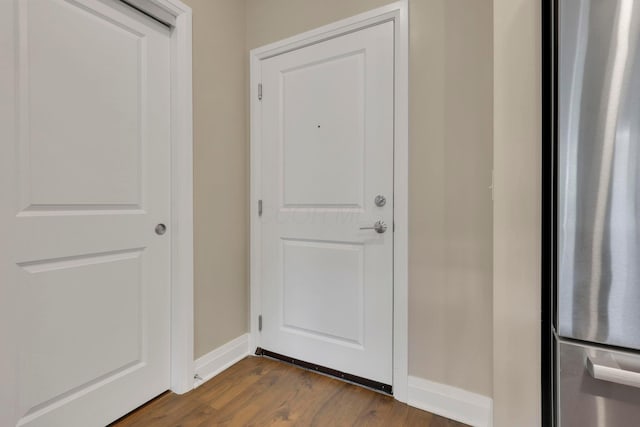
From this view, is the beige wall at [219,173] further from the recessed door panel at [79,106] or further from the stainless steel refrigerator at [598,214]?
the stainless steel refrigerator at [598,214]

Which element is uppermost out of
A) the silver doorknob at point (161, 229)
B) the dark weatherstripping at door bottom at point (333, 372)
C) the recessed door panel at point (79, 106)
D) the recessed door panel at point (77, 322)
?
the recessed door panel at point (79, 106)

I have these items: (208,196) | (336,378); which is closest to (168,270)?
(208,196)

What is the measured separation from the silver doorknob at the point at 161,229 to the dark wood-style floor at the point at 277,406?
869mm

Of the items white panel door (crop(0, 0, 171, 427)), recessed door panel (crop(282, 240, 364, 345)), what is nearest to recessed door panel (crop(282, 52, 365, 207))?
recessed door panel (crop(282, 240, 364, 345))

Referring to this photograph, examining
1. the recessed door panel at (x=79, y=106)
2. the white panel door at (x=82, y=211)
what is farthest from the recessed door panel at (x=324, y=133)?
the recessed door panel at (x=79, y=106)

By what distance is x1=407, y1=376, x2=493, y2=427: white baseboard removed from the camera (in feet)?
4.44

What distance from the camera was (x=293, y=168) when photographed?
6.03 ft

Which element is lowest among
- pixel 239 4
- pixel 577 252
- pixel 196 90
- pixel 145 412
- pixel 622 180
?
pixel 145 412

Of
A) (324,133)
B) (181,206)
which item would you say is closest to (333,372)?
(181,206)

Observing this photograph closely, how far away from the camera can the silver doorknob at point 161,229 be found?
155 centimetres

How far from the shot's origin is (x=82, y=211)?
126 centimetres

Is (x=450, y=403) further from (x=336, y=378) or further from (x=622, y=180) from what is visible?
(x=622, y=180)

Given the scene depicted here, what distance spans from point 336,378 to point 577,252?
1.43 metres

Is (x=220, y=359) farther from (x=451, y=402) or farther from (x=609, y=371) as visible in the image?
(x=609, y=371)
